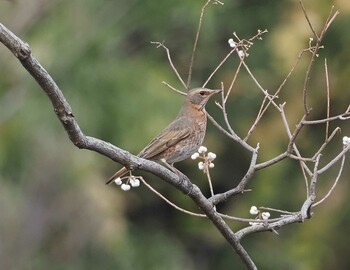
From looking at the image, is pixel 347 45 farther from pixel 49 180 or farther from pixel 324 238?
pixel 49 180

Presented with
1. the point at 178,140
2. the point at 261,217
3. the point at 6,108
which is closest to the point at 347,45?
the point at 6,108

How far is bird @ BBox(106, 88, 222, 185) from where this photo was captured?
7.01 m

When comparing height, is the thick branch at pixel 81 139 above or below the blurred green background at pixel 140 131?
below

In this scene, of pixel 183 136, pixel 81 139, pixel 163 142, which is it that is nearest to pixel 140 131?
pixel 183 136

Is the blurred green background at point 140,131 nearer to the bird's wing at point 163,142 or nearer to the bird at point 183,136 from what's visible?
the bird at point 183,136

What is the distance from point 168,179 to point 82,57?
14.9m

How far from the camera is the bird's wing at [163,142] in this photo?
697cm

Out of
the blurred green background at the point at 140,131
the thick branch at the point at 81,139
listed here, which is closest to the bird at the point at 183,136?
the thick branch at the point at 81,139

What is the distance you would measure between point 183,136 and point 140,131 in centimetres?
1091

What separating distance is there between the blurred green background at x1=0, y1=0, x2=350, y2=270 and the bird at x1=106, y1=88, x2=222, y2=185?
824 cm

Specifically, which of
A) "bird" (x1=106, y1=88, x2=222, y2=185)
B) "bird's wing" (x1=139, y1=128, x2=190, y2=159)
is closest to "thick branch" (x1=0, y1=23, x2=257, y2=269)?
"bird" (x1=106, y1=88, x2=222, y2=185)

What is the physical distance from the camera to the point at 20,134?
707 inches

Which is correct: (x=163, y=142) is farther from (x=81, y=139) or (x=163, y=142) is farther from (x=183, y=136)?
(x=81, y=139)

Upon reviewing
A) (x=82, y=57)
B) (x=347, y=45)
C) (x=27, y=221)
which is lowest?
(x=27, y=221)
